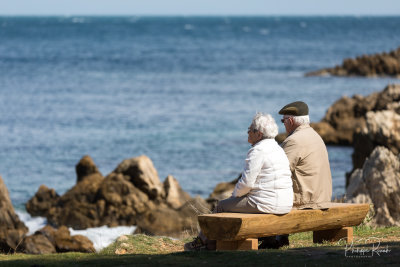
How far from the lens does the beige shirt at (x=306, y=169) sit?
9.37 m

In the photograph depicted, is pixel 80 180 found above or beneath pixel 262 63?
beneath

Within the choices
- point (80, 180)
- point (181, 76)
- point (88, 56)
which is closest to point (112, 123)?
point (80, 180)

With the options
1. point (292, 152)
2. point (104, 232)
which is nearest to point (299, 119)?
point (292, 152)

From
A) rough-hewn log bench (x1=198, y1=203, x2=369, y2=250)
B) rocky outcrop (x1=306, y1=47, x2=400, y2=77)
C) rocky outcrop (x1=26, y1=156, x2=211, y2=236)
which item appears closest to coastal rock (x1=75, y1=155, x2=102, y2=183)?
rocky outcrop (x1=26, y1=156, x2=211, y2=236)

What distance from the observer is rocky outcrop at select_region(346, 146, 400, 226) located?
14344 millimetres

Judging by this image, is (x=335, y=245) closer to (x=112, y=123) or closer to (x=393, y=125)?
(x=393, y=125)

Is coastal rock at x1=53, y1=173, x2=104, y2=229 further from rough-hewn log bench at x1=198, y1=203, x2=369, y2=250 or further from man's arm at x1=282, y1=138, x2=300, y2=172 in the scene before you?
man's arm at x1=282, y1=138, x2=300, y2=172

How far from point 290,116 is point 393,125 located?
9700 millimetres

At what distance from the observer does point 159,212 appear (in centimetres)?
1917

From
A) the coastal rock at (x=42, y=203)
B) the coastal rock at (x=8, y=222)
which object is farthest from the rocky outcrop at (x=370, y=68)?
the coastal rock at (x=8, y=222)

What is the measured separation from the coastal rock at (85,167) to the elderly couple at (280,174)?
12.9 metres

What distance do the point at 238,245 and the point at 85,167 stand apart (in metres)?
14.0

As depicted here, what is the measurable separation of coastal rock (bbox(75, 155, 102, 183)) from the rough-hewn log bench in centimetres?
1327

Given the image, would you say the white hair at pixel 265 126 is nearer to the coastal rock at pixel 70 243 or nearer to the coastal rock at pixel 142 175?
the coastal rock at pixel 70 243
